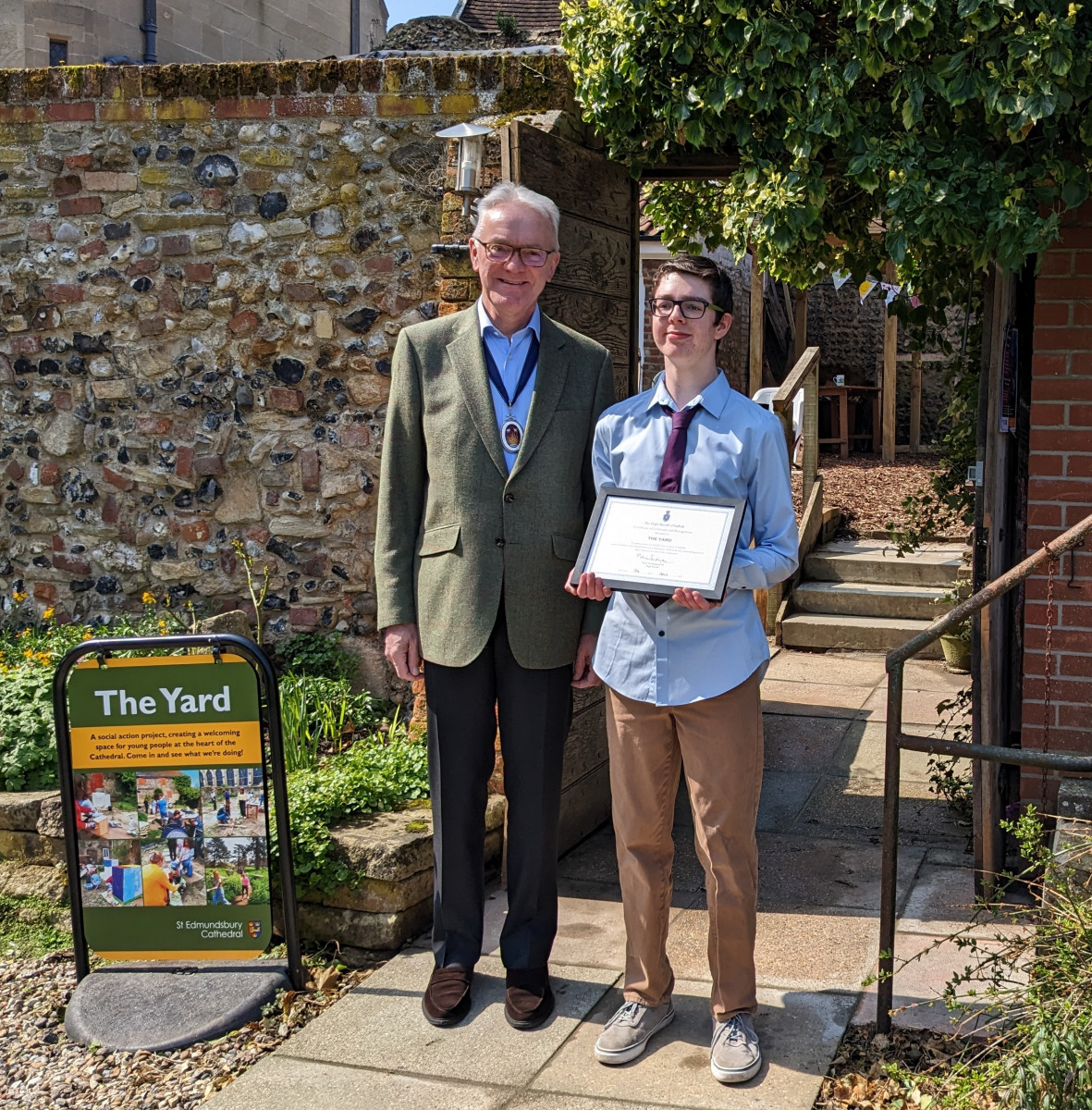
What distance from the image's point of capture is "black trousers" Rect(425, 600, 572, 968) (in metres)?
3.53

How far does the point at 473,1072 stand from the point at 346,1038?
40 cm

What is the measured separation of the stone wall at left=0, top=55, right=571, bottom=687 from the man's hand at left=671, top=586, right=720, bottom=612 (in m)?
3.60

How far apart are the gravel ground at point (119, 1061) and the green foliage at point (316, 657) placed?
103 inches

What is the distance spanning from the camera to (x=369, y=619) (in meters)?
6.52

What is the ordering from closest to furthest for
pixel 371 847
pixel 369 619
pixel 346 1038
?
pixel 346 1038 < pixel 371 847 < pixel 369 619

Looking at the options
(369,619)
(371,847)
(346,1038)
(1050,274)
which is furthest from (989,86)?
(369,619)

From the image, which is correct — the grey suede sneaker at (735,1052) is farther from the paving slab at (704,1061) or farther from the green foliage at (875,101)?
the green foliage at (875,101)

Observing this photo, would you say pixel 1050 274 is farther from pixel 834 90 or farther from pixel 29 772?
pixel 29 772

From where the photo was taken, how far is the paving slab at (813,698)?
7.12 metres

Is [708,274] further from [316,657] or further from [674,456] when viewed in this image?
[316,657]

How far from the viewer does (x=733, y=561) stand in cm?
306

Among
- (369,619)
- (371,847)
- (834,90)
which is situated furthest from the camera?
(369,619)

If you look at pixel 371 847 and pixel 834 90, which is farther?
pixel 371 847

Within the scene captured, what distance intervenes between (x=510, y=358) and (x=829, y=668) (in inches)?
206
